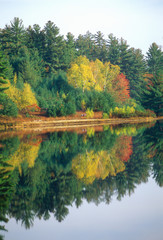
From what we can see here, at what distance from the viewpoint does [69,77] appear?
1921 inches

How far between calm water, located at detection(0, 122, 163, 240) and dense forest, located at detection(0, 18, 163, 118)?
66.9 ft

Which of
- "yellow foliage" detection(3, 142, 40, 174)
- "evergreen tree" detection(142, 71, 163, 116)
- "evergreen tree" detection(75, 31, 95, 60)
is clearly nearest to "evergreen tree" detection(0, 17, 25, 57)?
"evergreen tree" detection(75, 31, 95, 60)

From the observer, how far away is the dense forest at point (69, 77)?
37812 millimetres

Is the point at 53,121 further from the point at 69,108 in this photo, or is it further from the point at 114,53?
the point at 114,53

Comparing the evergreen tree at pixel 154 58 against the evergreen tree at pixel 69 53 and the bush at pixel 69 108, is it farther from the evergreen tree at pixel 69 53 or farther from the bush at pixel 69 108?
the bush at pixel 69 108

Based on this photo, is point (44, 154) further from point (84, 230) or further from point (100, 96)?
point (100, 96)

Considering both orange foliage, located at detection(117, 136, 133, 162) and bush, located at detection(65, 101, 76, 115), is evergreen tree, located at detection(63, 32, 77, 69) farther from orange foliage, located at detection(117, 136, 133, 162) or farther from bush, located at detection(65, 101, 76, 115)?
orange foliage, located at detection(117, 136, 133, 162)

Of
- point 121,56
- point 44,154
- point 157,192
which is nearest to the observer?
point 157,192

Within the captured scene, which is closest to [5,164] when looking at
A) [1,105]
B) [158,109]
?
[1,105]

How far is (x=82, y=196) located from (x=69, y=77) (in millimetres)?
41292

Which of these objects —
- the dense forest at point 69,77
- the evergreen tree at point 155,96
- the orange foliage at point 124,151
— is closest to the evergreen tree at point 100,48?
the dense forest at point 69,77

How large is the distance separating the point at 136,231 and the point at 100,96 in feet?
121

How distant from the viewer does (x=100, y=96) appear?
4256cm

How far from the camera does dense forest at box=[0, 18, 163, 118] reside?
124ft
